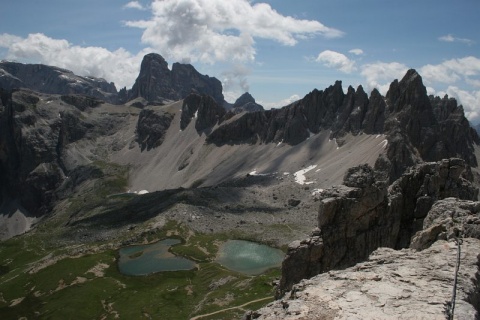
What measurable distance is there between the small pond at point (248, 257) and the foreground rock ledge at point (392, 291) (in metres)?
85.8

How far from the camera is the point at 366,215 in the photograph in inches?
2031

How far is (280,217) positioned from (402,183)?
104 metres

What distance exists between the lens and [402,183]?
57375 mm

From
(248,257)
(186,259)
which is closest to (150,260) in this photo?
(186,259)

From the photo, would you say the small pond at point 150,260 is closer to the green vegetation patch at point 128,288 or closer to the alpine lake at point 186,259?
the alpine lake at point 186,259

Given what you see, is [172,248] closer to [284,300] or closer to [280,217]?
[280,217]

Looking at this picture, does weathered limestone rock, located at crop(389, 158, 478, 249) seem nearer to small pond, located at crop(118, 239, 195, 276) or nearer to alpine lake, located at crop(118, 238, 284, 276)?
alpine lake, located at crop(118, 238, 284, 276)

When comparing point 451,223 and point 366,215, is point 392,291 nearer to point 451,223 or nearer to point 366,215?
point 451,223

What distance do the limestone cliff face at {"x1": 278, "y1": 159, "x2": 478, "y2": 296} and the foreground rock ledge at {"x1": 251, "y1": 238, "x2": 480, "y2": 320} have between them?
2094 cm

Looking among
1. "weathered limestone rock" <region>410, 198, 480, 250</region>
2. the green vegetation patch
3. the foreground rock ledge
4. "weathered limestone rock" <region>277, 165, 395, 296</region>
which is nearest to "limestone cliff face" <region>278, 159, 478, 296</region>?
"weathered limestone rock" <region>277, 165, 395, 296</region>

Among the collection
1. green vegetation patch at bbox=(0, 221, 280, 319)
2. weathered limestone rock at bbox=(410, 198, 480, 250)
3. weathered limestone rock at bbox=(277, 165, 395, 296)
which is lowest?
green vegetation patch at bbox=(0, 221, 280, 319)

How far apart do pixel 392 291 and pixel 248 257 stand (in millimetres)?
103503

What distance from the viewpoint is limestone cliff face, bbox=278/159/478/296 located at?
152 feet

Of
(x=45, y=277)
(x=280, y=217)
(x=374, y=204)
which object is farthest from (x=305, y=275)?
(x=280, y=217)
